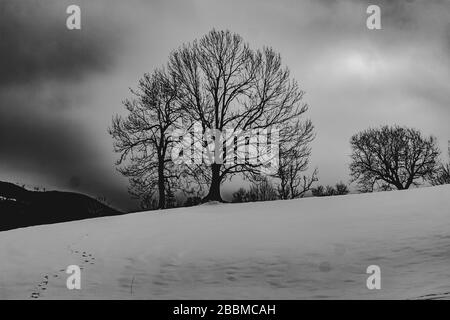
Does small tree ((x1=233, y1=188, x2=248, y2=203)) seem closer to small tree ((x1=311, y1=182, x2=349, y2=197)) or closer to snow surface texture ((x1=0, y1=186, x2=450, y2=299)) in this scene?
small tree ((x1=311, y1=182, x2=349, y2=197))

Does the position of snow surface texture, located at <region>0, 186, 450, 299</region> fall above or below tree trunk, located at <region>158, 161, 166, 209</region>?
below

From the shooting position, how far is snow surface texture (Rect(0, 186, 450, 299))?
1104 centimetres

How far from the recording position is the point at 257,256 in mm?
13500

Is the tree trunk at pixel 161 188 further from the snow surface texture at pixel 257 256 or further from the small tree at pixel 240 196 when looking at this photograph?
the small tree at pixel 240 196

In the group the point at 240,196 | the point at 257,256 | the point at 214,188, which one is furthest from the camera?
the point at 240,196

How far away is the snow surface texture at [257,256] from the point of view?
1104cm

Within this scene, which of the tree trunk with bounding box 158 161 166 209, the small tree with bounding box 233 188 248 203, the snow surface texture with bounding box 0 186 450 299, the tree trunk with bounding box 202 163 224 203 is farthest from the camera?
the small tree with bounding box 233 188 248 203

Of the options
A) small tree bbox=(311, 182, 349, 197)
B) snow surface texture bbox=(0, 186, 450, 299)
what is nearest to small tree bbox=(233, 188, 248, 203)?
small tree bbox=(311, 182, 349, 197)

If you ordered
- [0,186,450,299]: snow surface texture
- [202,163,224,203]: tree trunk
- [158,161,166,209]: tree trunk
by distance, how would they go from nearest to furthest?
1. [0,186,450,299]: snow surface texture
2. [202,163,224,203]: tree trunk
3. [158,161,166,209]: tree trunk

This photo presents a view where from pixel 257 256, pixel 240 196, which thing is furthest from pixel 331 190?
pixel 257 256

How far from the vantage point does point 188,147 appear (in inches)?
1272

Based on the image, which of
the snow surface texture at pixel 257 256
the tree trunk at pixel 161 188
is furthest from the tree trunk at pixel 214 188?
the snow surface texture at pixel 257 256

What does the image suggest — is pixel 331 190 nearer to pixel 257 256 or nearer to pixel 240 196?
pixel 240 196
